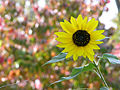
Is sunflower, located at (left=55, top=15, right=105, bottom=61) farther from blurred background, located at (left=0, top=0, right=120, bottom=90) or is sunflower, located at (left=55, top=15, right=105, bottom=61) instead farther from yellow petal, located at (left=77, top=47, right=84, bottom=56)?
blurred background, located at (left=0, top=0, right=120, bottom=90)

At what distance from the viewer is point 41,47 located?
1.86 metres

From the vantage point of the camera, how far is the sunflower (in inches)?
22.2

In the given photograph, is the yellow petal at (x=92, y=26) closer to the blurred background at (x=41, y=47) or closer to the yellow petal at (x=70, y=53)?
the yellow petal at (x=70, y=53)

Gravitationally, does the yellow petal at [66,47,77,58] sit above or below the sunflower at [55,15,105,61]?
below

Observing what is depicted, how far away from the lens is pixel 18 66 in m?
1.83

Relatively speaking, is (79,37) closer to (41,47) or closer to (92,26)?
(92,26)

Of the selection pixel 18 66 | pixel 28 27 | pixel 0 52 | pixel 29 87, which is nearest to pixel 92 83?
pixel 29 87

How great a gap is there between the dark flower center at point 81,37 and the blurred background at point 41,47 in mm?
1046

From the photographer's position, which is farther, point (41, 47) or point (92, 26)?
point (41, 47)

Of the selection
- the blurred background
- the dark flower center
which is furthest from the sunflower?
the blurred background

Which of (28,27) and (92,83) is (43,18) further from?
(92,83)

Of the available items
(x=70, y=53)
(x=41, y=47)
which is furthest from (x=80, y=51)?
(x=41, y=47)

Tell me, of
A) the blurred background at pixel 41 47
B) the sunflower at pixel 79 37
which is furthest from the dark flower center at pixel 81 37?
the blurred background at pixel 41 47

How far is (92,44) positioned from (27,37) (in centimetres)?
148
